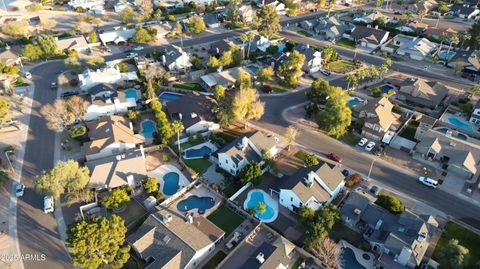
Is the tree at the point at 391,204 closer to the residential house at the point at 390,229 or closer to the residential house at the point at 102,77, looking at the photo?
the residential house at the point at 390,229

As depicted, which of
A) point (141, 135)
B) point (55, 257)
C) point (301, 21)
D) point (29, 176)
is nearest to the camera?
point (55, 257)

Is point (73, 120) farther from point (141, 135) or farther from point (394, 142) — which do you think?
point (394, 142)

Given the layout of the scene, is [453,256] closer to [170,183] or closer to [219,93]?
[170,183]

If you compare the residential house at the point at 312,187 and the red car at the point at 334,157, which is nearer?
the residential house at the point at 312,187

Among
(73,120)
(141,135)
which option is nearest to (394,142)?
(141,135)

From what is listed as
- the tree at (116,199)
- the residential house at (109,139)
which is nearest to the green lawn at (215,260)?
the tree at (116,199)

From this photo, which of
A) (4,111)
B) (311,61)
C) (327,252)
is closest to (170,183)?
(327,252)
